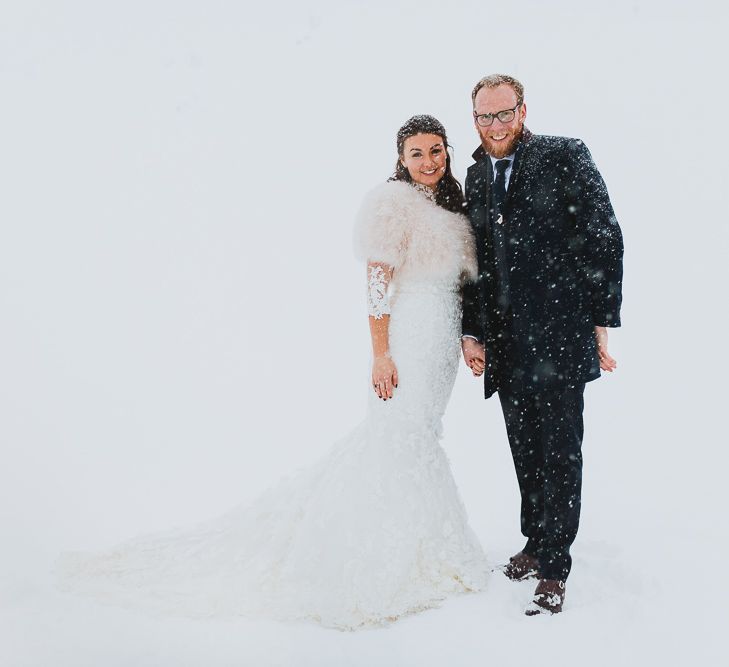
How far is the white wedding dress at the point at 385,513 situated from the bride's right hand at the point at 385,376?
39 millimetres

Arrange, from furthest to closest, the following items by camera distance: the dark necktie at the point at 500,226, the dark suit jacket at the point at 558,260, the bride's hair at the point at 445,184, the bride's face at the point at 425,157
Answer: the bride's hair at the point at 445,184 → the bride's face at the point at 425,157 → the dark necktie at the point at 500,226 → the dark suit jacket at the point at 558,260

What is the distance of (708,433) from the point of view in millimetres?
5703

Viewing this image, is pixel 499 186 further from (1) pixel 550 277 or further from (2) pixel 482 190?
(1) pixel 550 277

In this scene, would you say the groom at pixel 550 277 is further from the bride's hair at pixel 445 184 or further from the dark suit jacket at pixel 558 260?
the bride's hair at pixel 445 184

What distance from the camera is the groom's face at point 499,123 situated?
2.89 m

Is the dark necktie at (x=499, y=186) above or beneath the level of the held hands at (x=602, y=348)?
above

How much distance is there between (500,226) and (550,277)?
0.29 m

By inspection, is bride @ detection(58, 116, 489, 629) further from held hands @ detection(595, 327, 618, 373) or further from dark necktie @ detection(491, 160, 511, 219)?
held hands @ detection(595, 327, 618, 373)

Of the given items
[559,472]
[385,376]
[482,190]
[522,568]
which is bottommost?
[522,568]

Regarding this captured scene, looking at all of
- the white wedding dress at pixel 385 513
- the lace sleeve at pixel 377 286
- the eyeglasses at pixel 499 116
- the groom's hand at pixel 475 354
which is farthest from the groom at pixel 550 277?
the lace sleeve at pixel 377 286

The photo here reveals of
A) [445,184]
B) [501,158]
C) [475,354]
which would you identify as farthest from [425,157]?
[475,354]

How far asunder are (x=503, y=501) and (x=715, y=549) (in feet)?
4.23

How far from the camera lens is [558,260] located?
2.91 m

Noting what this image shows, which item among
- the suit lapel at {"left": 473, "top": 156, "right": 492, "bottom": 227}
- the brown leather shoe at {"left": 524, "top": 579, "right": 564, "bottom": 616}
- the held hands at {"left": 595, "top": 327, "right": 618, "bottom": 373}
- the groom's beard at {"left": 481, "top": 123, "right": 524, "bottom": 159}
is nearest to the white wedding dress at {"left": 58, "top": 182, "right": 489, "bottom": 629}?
the suit lapel at {"left": 473, "top": 156, "right": 492, "bottom": 227}
